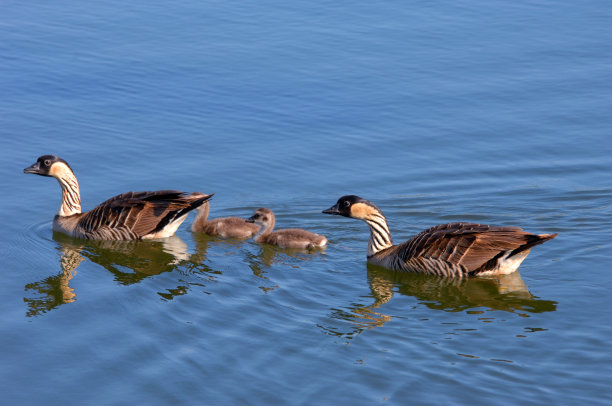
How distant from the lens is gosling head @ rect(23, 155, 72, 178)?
50.9 ft

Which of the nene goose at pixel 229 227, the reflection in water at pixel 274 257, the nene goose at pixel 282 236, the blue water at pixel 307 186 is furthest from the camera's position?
the nene goose at pixel 229 227

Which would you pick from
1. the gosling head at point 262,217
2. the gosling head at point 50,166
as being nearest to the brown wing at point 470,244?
the gosling head at point 262,217

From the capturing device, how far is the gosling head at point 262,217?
14.6 meters

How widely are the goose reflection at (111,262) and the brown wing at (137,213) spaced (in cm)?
27

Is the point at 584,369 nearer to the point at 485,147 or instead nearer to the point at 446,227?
the point at 446,227

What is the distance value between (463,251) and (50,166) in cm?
733

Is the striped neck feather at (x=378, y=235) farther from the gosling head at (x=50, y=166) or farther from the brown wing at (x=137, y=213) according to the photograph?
the gosling head at (x=50, y=166)

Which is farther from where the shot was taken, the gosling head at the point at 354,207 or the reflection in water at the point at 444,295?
the gosling head at the point at 354,207

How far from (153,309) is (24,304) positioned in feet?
6.10

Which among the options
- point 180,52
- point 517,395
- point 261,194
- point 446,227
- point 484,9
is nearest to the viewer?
point 517,395

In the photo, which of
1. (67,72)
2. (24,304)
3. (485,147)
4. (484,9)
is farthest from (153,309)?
(484,9)

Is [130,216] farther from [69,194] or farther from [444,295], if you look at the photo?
[444,295]

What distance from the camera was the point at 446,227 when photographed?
13.4m

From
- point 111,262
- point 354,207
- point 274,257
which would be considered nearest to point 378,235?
point 354,207
